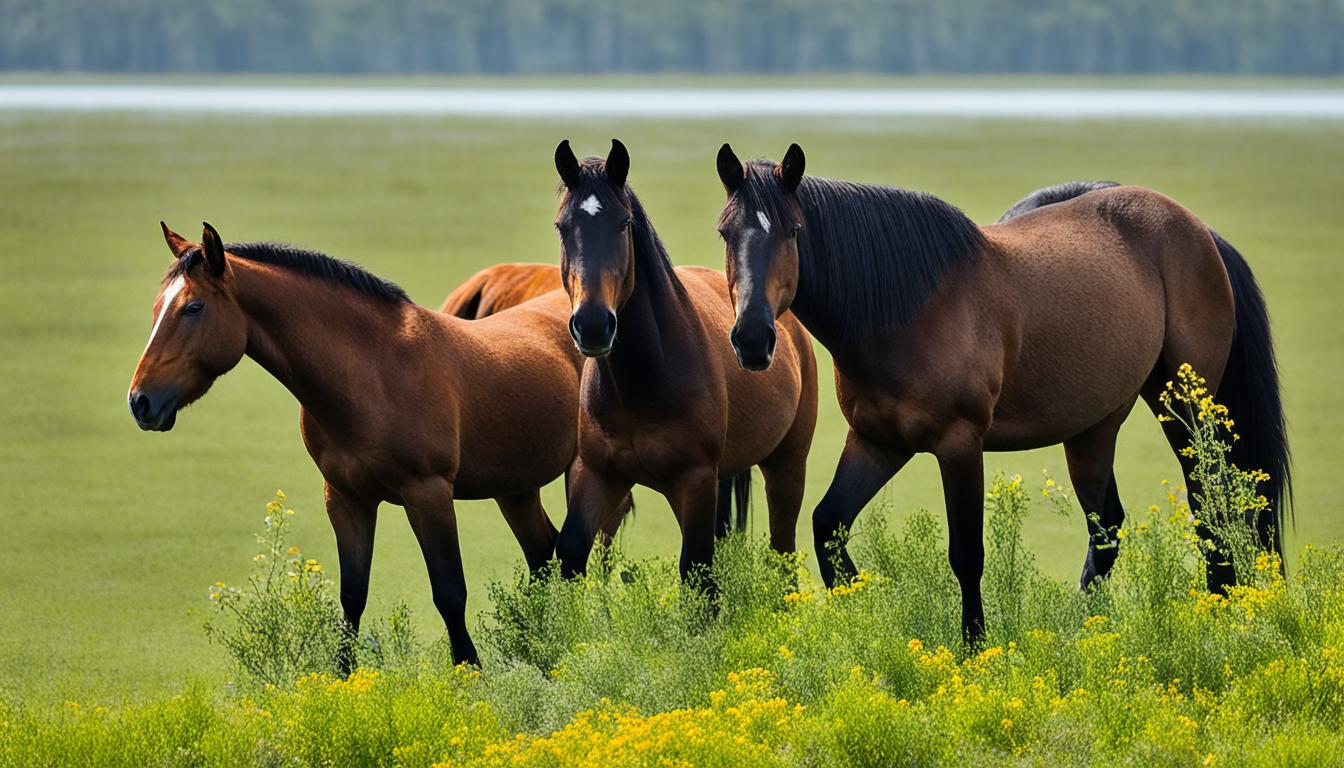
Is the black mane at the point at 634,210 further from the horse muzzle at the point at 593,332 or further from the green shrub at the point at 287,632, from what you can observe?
the green shrub at the point at 287,632

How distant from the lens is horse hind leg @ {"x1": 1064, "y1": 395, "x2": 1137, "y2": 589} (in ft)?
24.1

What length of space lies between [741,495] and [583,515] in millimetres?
Answer: 1482

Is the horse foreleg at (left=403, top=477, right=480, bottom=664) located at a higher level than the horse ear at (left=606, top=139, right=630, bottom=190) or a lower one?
lower

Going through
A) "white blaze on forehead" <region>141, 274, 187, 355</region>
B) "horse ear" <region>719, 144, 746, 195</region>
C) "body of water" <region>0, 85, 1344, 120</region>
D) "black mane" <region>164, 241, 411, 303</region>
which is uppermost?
"body of water" <region>0, 85, 1344, 120</region>

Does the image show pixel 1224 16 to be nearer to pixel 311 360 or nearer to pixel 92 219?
pixel 92 219

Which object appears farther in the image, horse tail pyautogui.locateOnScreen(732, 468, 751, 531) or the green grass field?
the green grass field

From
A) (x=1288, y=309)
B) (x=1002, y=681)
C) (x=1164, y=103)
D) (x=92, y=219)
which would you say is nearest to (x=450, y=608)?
(x=1002, y=681)

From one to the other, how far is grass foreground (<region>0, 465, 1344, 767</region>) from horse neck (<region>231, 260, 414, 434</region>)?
453mm

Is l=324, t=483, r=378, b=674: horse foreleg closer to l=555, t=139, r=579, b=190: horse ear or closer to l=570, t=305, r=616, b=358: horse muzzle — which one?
l=570, t=305, r=616, b=358: horse muzzle

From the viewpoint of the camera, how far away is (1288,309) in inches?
669

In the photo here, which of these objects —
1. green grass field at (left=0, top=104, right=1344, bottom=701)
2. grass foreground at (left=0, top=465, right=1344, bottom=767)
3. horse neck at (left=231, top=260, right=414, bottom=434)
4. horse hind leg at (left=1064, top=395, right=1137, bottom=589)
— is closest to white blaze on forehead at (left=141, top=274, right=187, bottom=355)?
horse neck at (left=231, top=260, right=414, bottom=434)

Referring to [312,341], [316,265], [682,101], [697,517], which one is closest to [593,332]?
[697,517]

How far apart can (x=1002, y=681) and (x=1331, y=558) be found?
1.80 metres

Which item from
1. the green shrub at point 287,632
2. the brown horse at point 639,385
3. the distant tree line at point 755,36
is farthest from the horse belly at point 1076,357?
the distant tree line at point 755,36
